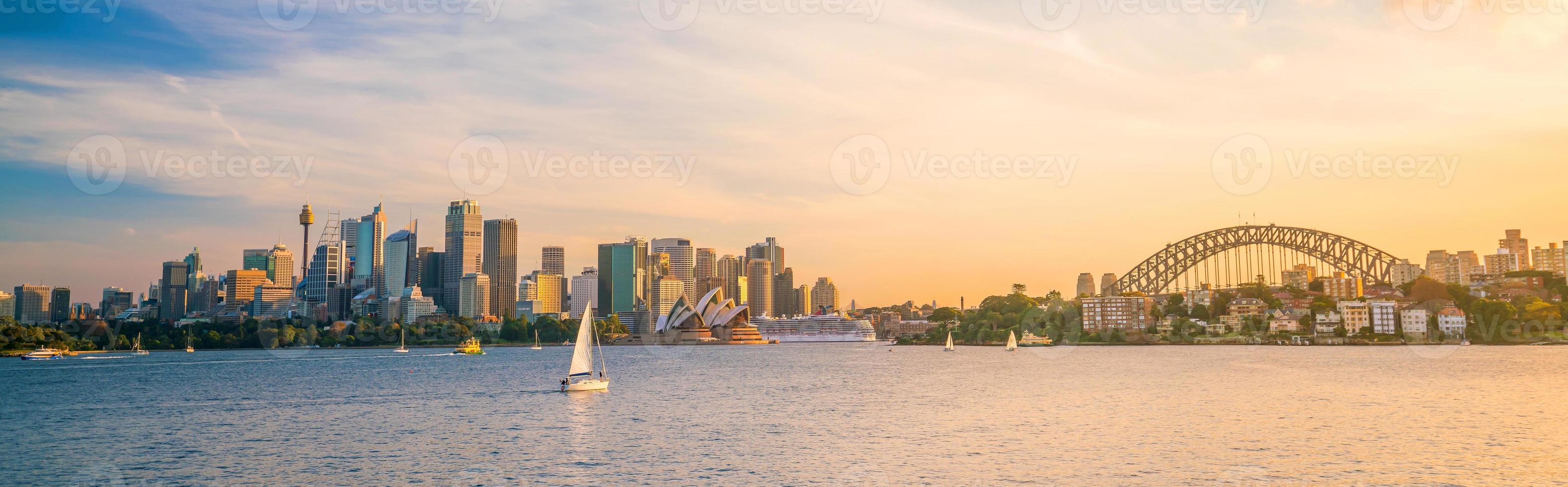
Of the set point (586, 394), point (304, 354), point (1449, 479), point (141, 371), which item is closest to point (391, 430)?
point (586, 394)

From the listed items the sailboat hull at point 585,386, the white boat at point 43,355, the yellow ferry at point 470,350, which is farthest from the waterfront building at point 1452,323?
the white boat at point 43,355

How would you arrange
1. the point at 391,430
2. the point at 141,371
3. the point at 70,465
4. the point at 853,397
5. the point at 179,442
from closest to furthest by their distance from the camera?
1. the point at 70,465
2. the point at 179,442
3. the point at 391,430
4. the point at 853,397
5. the point at 141,371

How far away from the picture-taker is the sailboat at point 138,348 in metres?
172

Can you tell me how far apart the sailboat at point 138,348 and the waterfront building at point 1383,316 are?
7961 inches

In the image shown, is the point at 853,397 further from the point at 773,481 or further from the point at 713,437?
the point at 773,481

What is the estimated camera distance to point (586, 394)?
6444 cm

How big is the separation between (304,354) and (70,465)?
5780 inches

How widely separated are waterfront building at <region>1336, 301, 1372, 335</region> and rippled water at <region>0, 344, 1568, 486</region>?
8517 centimetres

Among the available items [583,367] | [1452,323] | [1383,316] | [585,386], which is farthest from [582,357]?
[1452,323]

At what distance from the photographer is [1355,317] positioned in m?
173

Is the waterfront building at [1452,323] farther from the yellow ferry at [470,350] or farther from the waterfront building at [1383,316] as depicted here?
the yellow ferry at [470,350]

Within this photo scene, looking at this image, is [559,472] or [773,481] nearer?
[773,481]

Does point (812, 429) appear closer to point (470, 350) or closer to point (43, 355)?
point (470, 350)

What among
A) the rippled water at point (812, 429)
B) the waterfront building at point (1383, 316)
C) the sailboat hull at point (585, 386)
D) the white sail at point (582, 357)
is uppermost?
the waterfront building at point (1383, 316)
